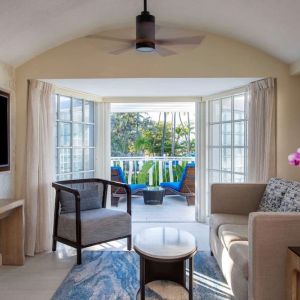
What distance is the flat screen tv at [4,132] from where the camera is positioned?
2850mm

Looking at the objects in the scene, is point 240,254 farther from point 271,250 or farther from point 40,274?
point 40,274

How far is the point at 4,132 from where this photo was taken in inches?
114

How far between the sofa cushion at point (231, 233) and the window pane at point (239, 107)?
164 centimetres

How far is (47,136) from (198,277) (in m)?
2.16

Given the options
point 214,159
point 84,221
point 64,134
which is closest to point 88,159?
point 64,134

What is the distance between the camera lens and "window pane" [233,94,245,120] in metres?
3.75

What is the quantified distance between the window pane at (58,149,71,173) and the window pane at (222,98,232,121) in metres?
2.16

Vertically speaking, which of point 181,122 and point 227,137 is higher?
point 181,122

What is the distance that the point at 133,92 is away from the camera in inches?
160

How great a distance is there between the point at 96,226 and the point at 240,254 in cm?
152

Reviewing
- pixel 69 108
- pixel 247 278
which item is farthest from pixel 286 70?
pixel 69 108

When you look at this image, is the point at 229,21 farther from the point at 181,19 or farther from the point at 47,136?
the point at 47,136

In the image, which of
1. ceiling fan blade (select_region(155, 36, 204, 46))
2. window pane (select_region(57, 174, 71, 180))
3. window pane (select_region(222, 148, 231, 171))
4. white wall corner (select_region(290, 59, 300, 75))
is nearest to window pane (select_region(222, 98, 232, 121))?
window pane (select_region(222, 148, 231, 171))

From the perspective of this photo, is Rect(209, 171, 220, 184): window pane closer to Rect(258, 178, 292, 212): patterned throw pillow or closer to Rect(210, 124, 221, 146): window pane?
Rect(210, 124, 221, 146): window pane
